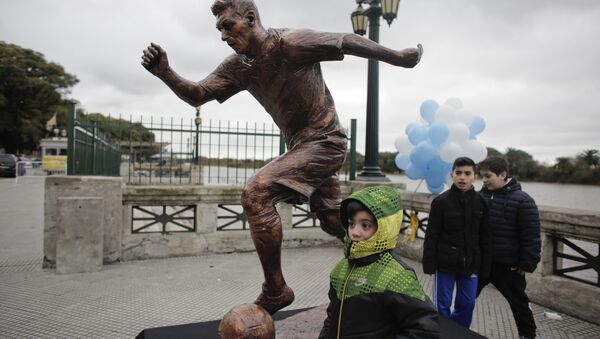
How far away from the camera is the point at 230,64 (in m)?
2.52

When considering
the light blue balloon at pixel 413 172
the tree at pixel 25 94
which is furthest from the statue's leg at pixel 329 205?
the tree at pixel 25 94

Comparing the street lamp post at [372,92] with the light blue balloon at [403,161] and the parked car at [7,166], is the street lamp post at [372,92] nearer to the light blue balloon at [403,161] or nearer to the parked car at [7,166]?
the light blue balloon at [403,161]

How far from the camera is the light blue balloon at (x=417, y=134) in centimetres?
612

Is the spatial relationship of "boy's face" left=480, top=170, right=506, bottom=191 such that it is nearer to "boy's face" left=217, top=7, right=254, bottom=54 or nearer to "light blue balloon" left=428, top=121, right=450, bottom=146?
"light blue balloon" left=428, top=121, right=450, bottom=146

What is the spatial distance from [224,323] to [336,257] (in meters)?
4.40

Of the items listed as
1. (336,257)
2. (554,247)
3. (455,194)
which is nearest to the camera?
(455,194)

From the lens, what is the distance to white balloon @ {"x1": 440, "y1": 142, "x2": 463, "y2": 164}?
552cm

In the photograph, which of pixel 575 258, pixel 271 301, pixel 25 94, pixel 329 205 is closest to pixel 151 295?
pixel 271 301

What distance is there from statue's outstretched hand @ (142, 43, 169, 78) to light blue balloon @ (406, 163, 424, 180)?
4.60 meters

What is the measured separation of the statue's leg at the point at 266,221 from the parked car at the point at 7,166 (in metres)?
28.7

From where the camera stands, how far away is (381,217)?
1633 millimetres

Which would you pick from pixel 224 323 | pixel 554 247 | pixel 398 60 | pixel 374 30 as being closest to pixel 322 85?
pixel 398 60

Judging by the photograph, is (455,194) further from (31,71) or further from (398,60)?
(31,71)

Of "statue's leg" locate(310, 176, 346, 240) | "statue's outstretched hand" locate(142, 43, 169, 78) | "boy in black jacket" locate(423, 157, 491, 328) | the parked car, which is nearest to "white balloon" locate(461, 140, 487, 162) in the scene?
"boy in black jacket" locate(423, 157, 491, 328)
